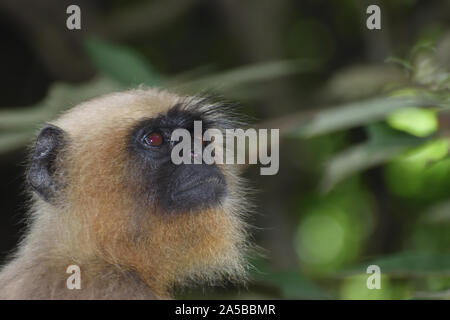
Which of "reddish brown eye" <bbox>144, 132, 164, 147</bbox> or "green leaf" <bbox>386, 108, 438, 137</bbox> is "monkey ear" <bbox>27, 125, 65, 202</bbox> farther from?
"green leaf" <bbox>386, 108, 438, 137</bbox>

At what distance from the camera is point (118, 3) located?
12062 mm

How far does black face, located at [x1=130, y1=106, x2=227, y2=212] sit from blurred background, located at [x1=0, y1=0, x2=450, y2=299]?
0.90 m

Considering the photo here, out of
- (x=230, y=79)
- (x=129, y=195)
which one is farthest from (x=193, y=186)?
(x=230, y=79)

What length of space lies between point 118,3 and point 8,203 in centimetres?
373

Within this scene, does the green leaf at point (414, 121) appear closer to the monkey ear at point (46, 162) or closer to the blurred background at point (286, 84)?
the blurred background at point (286, 84)

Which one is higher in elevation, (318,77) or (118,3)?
(118,3)

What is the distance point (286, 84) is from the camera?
31.0 feet

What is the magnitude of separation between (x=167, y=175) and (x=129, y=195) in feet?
0.90

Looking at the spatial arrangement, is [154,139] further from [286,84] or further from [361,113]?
[286,84]

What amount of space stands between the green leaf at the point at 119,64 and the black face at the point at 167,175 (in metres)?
1.48

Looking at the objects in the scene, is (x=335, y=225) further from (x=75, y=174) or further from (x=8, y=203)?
(x=75, y=174)

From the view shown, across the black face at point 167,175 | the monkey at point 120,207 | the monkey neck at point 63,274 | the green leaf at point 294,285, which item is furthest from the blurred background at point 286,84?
the monkey neck at point 63,274

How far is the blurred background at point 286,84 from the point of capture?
627 cm

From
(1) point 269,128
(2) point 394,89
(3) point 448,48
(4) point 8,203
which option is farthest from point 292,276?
(4) point 8,203
